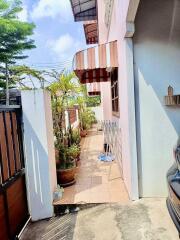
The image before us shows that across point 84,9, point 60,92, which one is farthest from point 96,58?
point 84,9

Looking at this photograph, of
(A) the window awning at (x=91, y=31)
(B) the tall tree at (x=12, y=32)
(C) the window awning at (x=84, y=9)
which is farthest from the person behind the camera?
(A) the window awning at (x=91, y=31)

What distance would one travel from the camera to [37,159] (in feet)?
15.6

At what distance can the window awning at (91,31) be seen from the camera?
1619 centimetres

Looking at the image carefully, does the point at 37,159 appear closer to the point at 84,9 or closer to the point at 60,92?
the point at 60,92

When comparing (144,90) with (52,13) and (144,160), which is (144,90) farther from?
(52,13)

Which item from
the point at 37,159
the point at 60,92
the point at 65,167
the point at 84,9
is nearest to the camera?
the point at 37,159

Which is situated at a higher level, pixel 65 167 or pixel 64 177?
pixel 65 167

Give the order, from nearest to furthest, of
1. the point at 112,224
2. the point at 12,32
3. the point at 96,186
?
the point at 112,224, the point at 96,186, the point at 12,32

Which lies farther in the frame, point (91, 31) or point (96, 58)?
point (91, 31)

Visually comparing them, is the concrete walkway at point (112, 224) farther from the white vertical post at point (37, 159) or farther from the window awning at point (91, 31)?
the window awning at point (91, 31)

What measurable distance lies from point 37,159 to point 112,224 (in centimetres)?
A: 192

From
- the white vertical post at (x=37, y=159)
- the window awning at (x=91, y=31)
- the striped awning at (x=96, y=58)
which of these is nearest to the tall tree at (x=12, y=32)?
the window awning at (x=91, y=31)

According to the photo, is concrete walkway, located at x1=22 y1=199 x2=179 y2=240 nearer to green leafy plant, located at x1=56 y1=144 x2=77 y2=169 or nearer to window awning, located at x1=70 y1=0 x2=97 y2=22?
green leafy plant, located at x1=56 y1=144 x2=77 y2=169

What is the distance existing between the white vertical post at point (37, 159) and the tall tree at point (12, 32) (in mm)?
9222
